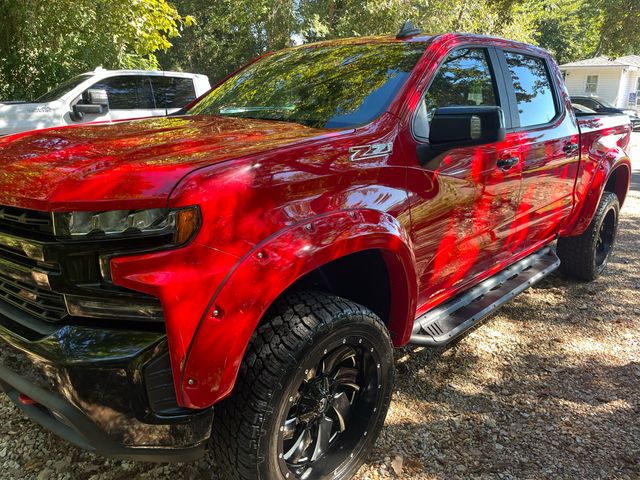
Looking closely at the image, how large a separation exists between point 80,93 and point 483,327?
6911 mm

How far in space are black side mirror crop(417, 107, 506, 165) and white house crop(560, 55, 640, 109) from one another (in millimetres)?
34980

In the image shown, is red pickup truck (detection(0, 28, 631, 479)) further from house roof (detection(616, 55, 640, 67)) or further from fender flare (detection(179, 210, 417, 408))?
house roof (detection(616, 55, 640, 67))

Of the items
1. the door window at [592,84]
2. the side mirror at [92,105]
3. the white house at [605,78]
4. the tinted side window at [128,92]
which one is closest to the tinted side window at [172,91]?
the tinted side window at [128,92]

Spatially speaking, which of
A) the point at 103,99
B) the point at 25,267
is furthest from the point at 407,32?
the point at 103,99

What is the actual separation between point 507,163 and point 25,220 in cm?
247

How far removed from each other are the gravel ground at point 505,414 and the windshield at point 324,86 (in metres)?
1.61

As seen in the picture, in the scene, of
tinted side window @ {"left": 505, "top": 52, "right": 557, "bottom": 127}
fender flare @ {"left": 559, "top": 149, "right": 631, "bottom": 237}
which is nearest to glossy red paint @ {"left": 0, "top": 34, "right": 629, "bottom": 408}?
tinted side window @ {"left": 505, "top": 52, "right": 557, "bottom": 127}

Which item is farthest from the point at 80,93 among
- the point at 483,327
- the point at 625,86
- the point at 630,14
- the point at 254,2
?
the point at 625,86

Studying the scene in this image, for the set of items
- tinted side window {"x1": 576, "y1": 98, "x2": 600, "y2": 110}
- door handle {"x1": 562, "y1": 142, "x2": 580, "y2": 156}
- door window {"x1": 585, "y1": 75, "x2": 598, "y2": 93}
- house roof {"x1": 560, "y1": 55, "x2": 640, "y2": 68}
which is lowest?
door window {"x1": 585, "y1": 75, "x2": 598, "y2": 93}

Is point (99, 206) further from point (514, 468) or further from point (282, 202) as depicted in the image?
point (514, 468)

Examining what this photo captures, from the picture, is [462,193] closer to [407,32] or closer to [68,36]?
[407,32]

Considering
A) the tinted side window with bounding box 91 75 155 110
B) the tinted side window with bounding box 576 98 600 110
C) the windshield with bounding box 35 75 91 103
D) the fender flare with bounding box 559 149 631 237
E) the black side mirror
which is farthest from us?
the tinted side window with bounding box 576 98 600 110

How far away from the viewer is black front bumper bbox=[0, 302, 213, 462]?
1.55 m

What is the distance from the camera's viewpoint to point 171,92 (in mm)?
9039
